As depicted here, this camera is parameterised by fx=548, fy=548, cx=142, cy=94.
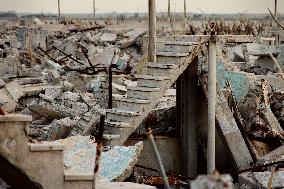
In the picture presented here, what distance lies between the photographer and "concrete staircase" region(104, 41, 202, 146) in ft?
33.2

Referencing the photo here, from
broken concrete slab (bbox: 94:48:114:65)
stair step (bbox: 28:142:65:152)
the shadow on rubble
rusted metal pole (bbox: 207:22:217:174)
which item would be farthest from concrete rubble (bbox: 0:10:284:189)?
broken concrete slab (bbox: 94:48:114:65)

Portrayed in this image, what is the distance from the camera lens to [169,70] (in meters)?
10.6

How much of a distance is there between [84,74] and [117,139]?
25.8ft

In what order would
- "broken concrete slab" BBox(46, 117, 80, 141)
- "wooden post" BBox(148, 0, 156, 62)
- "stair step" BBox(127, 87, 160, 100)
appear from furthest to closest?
"wooden post" BBox(148, 0, 156, 62)
"broken concrete slab" BBox(46, 117, 80, 141)
"stair step" BBox(127, 87, 160, 100)

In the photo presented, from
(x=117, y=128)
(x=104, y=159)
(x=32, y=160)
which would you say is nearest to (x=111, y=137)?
(x=117, y=128)

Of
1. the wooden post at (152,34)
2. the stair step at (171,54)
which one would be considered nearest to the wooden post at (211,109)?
the stair step at (171,54)

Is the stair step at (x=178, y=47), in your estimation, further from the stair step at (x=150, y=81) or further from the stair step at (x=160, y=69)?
the stair step at (x=150, y=81)

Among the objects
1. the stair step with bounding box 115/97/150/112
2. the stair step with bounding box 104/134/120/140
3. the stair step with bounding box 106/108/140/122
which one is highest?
the stair step with bounding box 115/97/150/112

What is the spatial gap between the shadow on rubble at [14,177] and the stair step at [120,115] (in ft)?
11.3

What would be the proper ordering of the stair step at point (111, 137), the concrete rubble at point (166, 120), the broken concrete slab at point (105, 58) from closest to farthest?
the concrete rubble at point (166, 120) < the stair step at point (111, 137) < the broken concrete slab at point (105, 58)

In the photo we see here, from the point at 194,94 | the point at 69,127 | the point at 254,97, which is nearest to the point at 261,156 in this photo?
the point at 254,97

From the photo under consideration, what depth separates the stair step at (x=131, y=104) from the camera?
10336 millimetres

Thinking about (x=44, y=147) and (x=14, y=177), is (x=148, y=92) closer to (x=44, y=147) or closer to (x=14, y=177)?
(x=14, y=177)

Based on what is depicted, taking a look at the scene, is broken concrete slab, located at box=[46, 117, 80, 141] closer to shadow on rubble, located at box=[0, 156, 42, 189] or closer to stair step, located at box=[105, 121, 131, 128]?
stair step, located at box=[105, 121, 131, 128]
